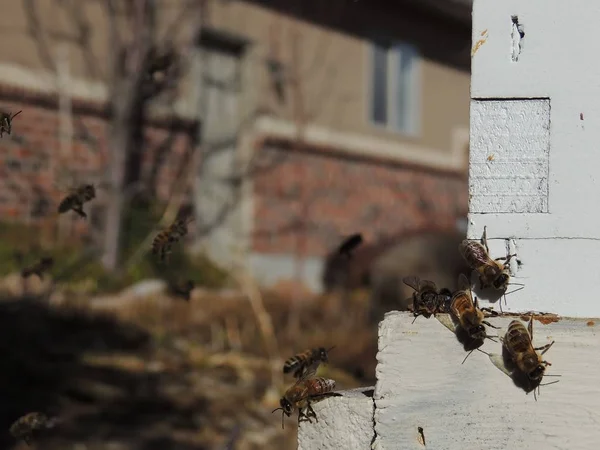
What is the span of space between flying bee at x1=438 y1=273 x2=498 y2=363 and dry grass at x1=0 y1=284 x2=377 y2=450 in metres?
2.45

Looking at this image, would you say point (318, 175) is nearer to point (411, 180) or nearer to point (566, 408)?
point (411, 180)

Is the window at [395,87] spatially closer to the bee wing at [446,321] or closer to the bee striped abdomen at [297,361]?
the bee striped abdomen at [297,361]

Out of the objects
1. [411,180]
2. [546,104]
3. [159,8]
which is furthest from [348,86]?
[546,104]

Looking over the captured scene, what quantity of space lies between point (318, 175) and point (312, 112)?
0.89 metres

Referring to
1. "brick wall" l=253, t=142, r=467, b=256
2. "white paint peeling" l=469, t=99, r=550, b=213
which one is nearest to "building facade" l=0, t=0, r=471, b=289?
"brick wall" l=253, t=142, r=467, b=256

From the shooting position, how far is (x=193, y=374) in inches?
228

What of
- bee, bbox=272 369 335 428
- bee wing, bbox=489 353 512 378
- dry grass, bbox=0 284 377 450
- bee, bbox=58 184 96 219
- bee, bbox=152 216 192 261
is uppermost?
bee, bbox=58 184 96 219

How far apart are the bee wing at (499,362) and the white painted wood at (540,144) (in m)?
0.12

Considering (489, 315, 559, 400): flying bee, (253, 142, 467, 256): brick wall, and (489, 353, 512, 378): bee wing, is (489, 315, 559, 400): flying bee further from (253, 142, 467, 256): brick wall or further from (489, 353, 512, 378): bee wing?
(253, 142, 467, 256): brick wall

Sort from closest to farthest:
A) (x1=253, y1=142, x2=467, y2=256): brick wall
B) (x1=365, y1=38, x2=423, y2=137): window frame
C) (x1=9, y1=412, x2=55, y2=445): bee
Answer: (x1=9, y1=412, x2=55, y2=445): bee, (x1=253, y1=142, x2=467, y2=256): brick wall, (x1=365, y1=38, x2=423, y2=137): window frame

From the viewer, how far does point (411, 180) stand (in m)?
14.1

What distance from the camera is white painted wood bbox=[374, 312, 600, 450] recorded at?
5.46 feet

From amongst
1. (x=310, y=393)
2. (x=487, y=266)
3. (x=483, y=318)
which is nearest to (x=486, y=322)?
(x=483, y=318)

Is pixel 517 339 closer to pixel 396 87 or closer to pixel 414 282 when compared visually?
pixel 414 282
